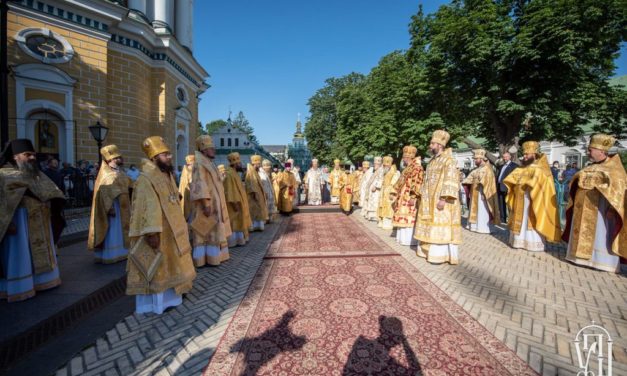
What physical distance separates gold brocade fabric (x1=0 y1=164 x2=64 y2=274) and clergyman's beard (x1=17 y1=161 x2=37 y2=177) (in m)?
0.05

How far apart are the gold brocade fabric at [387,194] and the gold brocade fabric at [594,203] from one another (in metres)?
4.17

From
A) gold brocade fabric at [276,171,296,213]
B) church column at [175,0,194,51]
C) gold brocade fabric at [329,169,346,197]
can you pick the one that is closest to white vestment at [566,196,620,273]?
gold brocade fabric at [276,171,296,213]

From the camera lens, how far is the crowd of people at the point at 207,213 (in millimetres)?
3576

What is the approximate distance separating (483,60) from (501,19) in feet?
9.43

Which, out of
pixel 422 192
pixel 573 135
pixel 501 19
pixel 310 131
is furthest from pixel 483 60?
pixel 310 131

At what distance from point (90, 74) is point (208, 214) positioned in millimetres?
12605

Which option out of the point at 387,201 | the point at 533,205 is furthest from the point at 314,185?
the point at 533,205

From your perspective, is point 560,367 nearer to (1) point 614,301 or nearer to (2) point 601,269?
(1) point 614,301

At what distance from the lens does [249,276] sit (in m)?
4.86

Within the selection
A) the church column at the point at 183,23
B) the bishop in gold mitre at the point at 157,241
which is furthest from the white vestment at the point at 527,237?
the church column at the point at 183,23

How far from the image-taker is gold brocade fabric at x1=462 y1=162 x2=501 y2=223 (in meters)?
8.34

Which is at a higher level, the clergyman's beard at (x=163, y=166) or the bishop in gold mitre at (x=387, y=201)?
the clergyman's beard at (x=163, y=166)

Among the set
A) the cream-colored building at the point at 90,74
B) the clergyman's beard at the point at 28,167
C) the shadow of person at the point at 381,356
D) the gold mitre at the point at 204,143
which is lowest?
the shadow of person at the point at 381,356

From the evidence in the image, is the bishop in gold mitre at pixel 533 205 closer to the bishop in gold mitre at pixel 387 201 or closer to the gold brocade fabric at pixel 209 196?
the bishop in gold mitre at pixel 387 201
